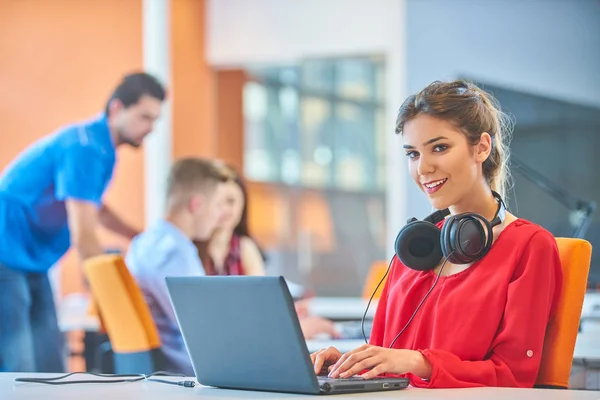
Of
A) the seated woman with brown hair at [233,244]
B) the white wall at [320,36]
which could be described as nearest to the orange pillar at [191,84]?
the white wall at [320,36]

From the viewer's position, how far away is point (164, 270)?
10.9 ft

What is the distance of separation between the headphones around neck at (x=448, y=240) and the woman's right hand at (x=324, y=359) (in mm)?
250

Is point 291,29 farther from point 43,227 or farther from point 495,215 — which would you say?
point 495,215

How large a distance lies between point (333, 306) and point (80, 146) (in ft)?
5.26

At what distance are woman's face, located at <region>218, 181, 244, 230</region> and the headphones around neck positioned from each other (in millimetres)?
2107

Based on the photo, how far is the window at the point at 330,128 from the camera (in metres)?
7.14

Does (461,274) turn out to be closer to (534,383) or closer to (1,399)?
(534,383)

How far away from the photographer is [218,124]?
763 centimetres

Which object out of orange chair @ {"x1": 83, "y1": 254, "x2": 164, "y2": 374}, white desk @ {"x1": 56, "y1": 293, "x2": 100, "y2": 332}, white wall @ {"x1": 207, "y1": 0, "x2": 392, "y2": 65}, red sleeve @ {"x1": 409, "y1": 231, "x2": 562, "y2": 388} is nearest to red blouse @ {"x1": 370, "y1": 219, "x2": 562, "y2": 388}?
red sleeve @ {"x1": 409, "y1": 231, "x2": 562, "y2": 388}

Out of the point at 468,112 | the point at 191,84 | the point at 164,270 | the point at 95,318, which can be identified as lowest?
the point at 95,318

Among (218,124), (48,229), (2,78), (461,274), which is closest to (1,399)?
(461,274)

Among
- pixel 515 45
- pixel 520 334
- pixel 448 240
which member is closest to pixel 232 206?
pixel 448 240

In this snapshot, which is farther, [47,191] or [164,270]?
[47,191]

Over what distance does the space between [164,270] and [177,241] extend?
123 millimetres
